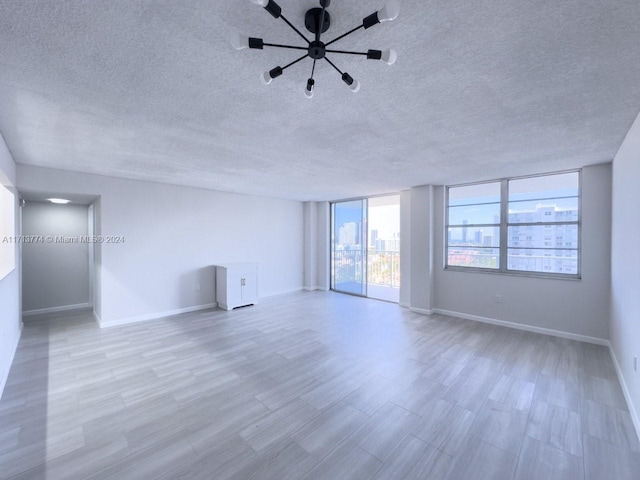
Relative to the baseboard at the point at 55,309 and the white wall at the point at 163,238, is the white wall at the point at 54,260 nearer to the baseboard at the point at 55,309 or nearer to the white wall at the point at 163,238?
the baseboard at the point at 55,309

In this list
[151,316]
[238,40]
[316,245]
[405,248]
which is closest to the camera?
[238,40]

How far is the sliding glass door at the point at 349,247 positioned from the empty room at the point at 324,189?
1.42 meters

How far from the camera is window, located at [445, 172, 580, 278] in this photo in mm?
4043

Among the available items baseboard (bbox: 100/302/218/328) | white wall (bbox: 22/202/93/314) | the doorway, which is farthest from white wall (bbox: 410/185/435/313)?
white wall (bbox: 22/202/93/314)

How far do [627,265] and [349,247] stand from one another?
5160mm

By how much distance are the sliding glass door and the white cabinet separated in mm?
2429

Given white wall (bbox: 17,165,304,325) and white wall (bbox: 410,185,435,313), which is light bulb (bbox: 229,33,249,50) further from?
white wall (bbox: 410,185,435,313)

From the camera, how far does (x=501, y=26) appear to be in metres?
1.30

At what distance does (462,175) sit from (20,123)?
206 inches

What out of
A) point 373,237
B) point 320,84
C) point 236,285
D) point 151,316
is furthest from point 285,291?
point 320,84

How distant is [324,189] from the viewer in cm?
568

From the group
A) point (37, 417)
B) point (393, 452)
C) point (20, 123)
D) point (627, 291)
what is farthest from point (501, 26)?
point (37, 417)

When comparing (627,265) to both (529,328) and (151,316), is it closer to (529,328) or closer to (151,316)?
(529,328)

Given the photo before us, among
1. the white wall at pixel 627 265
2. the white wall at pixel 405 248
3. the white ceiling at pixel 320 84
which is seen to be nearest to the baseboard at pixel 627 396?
the white wall at pixel 627 265
